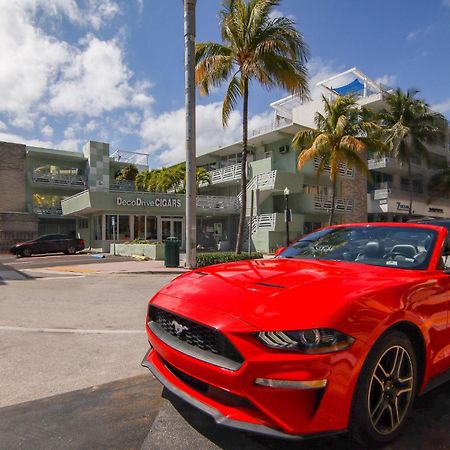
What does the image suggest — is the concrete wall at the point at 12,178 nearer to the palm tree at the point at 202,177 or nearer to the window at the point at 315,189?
the palm tree at the point at 202,177

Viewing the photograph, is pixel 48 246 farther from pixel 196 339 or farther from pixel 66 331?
pixel 196 339

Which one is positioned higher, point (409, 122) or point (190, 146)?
point (409, 122)

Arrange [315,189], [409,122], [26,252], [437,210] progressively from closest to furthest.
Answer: [26,252]
[315,189]
[409,122]
[437,210]

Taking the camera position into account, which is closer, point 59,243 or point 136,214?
point 59,243

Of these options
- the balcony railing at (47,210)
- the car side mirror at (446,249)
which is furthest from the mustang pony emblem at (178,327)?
the balcony railing at (47,210)

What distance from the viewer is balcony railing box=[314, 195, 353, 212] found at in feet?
95.8

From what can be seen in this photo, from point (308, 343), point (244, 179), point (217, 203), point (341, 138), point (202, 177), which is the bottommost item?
point (308, 343)

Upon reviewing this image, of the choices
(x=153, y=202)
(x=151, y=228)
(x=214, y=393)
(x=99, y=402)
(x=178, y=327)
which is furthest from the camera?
(x=151, y=228)

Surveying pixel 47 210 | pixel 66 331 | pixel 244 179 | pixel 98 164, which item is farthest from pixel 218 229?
pixel 66 331

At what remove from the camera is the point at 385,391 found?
8.52 feet

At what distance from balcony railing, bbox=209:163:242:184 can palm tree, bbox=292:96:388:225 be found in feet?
23.3

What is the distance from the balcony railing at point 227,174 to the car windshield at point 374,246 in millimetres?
26556

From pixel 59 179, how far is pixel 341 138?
2765 cm

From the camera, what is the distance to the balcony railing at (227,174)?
30.9m
